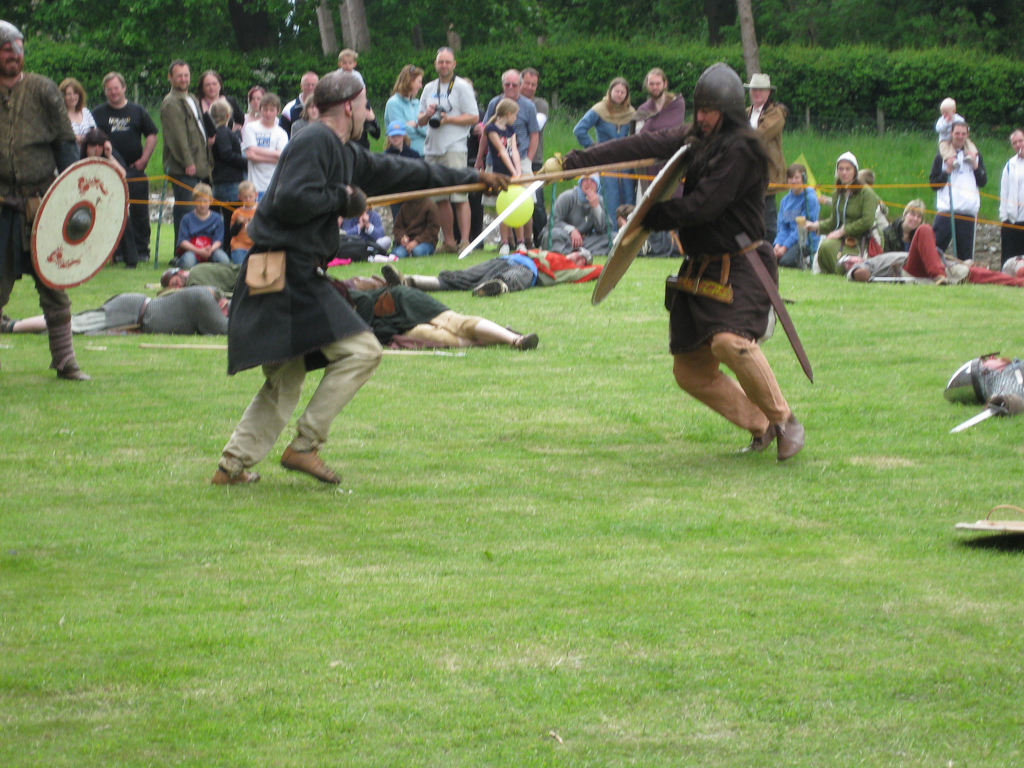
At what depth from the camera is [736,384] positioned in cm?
629

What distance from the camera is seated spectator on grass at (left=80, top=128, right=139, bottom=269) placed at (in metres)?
11.9

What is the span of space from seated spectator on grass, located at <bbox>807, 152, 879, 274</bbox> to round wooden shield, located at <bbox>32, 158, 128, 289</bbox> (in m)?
8.38

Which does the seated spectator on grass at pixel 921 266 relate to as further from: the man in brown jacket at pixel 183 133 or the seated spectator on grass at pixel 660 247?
the man in brown jacket at pixel 183 133

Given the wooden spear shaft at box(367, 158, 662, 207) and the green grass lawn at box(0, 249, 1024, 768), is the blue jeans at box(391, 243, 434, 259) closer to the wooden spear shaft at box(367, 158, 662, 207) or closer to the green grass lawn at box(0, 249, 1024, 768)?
the green grass lawn at box(0, 249, 1024, 768)

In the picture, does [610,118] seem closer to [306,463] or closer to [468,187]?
[468,187]

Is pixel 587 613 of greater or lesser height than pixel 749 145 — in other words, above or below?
below

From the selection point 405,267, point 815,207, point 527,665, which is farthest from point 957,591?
point 815,207

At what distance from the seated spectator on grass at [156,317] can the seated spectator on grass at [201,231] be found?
317 cm

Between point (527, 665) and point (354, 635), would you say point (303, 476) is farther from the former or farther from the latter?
point (527, 665)

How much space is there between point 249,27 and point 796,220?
20256 mm

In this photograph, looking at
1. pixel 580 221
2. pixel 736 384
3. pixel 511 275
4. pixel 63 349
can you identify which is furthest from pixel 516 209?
pixel 736 384

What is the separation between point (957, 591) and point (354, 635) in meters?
1.89

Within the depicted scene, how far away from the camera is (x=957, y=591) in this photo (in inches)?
162

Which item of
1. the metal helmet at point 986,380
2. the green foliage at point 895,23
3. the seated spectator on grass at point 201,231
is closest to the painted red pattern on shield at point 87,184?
the metal helmet at point 986,380
